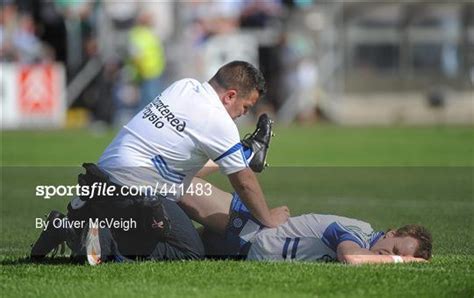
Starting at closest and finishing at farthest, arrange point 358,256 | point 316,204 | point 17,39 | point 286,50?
point 358,256 → point 316,204 → point 17,39 → point 286,50

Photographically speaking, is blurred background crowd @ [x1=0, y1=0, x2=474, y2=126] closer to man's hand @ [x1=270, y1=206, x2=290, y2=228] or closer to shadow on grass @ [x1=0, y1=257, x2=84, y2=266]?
shadow on grass @ [x1=0, y1=257, x2=84, y2=266]

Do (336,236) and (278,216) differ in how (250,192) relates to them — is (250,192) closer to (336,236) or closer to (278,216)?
(278,216)

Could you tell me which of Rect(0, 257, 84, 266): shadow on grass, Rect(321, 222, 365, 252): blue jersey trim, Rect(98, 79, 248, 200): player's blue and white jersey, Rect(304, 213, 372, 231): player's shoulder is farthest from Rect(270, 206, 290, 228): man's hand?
Rect(0, 257, 84, 266): shadow on grass

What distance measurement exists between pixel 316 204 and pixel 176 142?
186 inches

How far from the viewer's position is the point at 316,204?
13.2m

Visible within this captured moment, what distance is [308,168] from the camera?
18141 millimetres

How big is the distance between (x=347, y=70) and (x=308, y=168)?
13773 millimetres

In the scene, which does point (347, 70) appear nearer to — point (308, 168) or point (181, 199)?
point (308, 168)

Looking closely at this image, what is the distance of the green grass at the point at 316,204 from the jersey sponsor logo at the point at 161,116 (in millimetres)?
944

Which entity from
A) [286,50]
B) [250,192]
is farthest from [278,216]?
[286,50]

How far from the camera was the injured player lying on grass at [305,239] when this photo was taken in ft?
28.2

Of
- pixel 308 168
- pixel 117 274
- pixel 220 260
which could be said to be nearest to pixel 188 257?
pixel 220 260

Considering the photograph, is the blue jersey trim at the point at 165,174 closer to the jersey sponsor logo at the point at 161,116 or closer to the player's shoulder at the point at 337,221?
the jersey sponsor logo at the point at 161,116

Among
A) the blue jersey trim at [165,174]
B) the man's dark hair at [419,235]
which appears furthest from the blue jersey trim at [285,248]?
the blue jersey trim at [165,174]
